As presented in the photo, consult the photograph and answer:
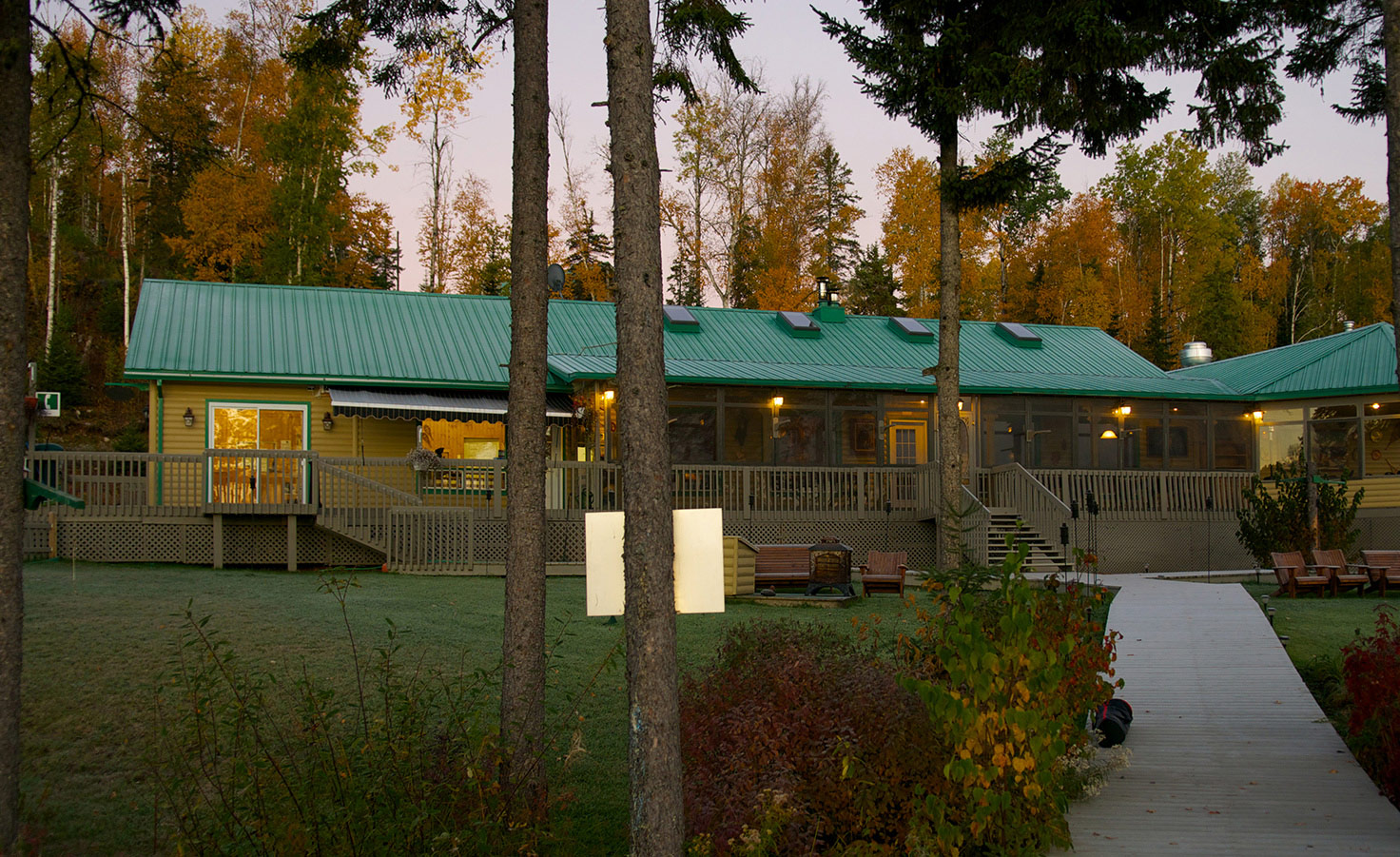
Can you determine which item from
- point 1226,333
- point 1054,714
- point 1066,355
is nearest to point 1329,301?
point 1226,333

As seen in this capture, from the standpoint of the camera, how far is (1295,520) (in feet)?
56.9

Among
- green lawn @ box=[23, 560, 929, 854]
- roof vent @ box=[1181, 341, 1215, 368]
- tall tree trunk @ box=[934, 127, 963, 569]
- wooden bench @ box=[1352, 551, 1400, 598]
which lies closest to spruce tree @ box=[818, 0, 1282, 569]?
tall tree trunk @ box=[934, 127, 963, 569]

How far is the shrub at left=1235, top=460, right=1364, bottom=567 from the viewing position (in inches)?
672

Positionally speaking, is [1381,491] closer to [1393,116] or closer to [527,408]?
[1393,116]

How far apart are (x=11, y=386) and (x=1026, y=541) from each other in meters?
15.8

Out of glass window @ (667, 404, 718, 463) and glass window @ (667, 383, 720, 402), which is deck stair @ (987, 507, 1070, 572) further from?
glass window @ (667, 383, 720, 402)

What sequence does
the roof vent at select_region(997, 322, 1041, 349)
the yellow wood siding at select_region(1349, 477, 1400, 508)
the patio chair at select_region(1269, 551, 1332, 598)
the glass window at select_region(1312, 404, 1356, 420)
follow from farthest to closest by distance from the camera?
1. the roof vent at select_region(997, 322, 1041, 349)
2. the glass window at select_region(1312, 404, 1356, 420)
3. the yellow wood siding at select_region(1349, 477, 1400, 508)
4. the patio chair at select_region(1269, 551, 1332, 598)

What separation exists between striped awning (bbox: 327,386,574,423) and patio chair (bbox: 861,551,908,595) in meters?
7.85

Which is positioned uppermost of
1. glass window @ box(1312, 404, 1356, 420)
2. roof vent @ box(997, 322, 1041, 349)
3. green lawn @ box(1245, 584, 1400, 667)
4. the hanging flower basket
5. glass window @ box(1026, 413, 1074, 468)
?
roof vent @ box(997, 322, 1041, 349)

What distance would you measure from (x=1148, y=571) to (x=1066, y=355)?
292 inches

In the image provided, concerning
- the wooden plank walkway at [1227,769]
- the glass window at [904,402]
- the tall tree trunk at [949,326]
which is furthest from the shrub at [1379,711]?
the glass window at [904,402]

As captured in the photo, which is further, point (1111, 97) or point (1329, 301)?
point (1329, 301)

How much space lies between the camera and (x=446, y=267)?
37344mm

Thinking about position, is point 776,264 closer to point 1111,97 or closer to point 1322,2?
Answer: point 1111,97
